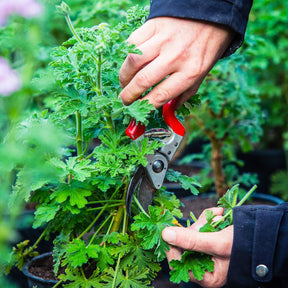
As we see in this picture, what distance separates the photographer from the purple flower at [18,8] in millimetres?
716

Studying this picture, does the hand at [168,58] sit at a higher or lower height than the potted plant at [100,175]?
higher

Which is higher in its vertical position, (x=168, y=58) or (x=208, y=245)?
(x=168, y=58)

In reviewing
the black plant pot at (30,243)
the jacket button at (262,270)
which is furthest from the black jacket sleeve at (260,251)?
the black plant pot at (30,243)

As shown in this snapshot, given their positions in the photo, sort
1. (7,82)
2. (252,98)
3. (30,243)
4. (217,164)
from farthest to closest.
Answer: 1. (217,164)
2. (252,98)
3. (30,243)
4. (7,82)

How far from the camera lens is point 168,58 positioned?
1.18 m

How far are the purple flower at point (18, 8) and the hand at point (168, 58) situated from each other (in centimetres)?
50

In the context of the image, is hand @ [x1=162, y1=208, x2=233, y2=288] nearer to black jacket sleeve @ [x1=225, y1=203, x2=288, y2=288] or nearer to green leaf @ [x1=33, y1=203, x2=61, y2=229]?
black jacket sleeve @ [x1=225, y1=203, x2=288, y2=288]

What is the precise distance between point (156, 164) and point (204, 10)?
0.49m

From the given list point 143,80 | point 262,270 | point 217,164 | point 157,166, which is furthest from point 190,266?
point 217,164

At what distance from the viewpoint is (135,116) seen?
3.85 feet

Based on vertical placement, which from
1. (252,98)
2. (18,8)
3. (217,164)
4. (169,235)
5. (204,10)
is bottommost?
(217,164)

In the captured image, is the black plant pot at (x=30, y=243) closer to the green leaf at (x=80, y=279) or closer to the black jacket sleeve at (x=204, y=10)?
the green leaf at (x=80, y=279)

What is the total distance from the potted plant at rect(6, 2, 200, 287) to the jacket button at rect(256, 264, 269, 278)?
0.27 m

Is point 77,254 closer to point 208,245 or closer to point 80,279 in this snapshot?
point 80,279
